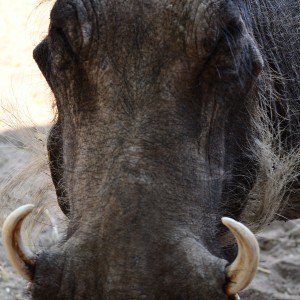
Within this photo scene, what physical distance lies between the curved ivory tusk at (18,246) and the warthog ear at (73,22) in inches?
20.5

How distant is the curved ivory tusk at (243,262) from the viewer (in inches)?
86.0

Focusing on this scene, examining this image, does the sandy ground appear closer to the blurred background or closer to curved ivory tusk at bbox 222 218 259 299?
the blurred background

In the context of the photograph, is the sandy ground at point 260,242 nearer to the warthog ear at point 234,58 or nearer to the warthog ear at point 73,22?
the warthog ear at point 73,22

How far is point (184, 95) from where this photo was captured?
2449mm

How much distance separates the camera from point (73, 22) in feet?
8.29

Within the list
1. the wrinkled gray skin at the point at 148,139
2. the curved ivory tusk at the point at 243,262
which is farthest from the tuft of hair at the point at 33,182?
the curved ivory tusk at the point at 243,262

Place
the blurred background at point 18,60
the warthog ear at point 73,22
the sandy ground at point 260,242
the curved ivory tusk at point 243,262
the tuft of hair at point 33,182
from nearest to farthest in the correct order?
the curved ivory tusk at point 243,262 < the warthog ear at point 73,22 < the tuft of hair at point 33,182 < the sandy ground at point 260,242 < the blurred background at point 18,60

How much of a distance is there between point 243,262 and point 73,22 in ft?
2.91

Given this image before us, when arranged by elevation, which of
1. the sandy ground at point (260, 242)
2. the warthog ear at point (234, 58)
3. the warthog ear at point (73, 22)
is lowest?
the sandy ground at point (260, 242)

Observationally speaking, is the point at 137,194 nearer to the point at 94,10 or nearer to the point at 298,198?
the point at 94,10

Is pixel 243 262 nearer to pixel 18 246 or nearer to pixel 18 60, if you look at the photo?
pixel 18 246

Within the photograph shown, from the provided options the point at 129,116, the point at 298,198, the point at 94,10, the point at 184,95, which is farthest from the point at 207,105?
the point at 298,198

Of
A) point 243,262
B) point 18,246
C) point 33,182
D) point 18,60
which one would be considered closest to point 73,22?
point 18,246

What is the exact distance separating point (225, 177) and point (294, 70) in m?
0.70
